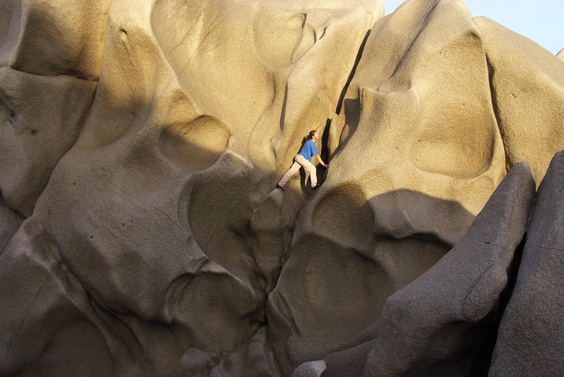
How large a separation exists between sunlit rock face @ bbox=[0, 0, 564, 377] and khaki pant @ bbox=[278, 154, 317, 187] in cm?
11

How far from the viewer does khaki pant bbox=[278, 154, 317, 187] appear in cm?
363

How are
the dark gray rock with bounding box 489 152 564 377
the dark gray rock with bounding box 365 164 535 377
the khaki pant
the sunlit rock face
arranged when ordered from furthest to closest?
the khaki pant
the sunlit rock face
the dark gray rock with bounding box 365 164 535 377
the dark gray rock with bounding box 489 152 564 377

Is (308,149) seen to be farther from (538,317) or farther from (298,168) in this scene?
(538,317)

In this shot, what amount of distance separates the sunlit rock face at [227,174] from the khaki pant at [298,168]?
0.35 feet

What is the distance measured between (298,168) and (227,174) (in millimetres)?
438

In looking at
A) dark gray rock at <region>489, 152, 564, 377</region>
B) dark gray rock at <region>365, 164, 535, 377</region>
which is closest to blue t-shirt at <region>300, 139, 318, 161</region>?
dark gray rock at <region>365, 164, 535, 377</region>

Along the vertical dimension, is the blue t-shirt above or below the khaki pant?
above

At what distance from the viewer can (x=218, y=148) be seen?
3.73m

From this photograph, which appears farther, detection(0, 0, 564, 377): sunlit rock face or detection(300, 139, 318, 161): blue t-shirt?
detection(300, 139, 318, 161): blue t-shirt

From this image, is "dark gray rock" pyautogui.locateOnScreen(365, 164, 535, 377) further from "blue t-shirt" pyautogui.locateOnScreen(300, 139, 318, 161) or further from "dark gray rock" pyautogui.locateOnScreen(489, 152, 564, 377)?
"blue t-shirt" pyautogui.locateOnScreen(300, 139, 318, 161)

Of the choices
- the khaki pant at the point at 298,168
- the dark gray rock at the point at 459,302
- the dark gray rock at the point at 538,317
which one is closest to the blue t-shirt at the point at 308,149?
the khaki pant at the point at 298,168

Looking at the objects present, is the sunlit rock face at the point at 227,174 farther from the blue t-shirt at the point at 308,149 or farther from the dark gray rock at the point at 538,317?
the dark gray rock at the point at 538,317

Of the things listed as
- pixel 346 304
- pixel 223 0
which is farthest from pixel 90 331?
pixel 223 0

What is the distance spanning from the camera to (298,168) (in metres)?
3.67
